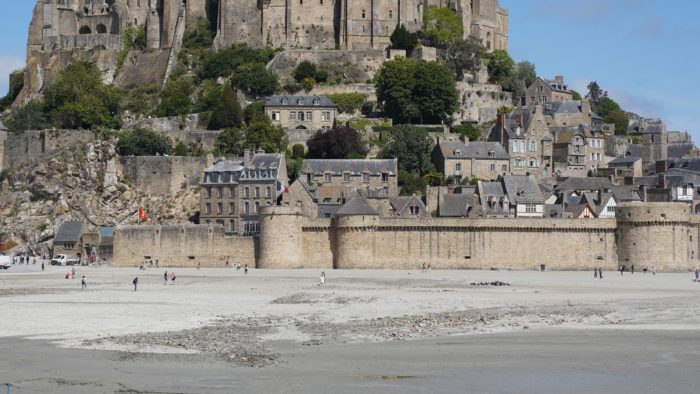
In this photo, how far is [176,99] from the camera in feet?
248

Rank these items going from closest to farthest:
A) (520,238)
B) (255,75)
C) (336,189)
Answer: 1. (520,238)
2. (336,189)
3. (255,75)

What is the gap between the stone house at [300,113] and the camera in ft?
234

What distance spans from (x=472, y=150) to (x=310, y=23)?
19262 millimetres

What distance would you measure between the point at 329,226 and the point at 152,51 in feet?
104

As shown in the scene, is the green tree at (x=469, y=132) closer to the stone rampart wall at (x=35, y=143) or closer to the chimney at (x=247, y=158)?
the chimney at (x=247, y=158)

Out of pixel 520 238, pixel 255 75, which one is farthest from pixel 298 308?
pixel 255 75

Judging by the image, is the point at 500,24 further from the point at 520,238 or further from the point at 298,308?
the point at 298,308

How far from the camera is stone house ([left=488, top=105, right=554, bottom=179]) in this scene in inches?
2736

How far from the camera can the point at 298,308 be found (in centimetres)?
3569

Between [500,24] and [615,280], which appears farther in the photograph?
[500,24]

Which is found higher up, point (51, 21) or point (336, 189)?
point (51, 21)

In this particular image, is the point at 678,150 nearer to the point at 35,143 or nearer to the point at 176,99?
the point at 176,99

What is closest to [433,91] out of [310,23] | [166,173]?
[310,23]

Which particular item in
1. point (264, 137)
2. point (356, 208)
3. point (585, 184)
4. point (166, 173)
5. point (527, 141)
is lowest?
point (356, 208)
